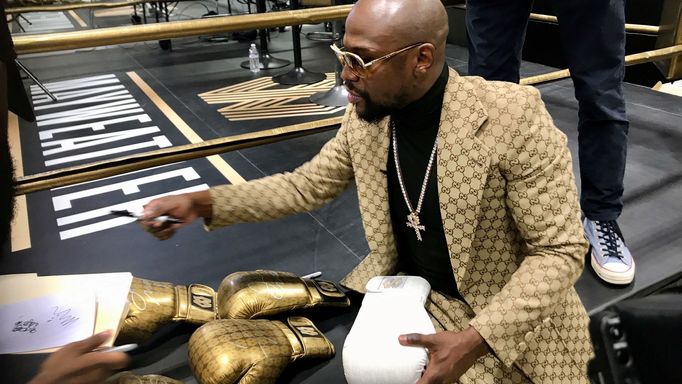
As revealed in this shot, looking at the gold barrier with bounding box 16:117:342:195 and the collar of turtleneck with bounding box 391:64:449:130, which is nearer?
the collar of turtleneck with bounding box 391:64:449:130

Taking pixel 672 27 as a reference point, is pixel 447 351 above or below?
below

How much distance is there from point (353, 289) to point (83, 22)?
26.7ft

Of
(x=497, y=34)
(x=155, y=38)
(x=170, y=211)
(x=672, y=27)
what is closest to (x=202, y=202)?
(x=170, y=211)

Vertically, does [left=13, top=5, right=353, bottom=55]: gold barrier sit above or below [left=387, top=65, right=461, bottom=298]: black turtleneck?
above

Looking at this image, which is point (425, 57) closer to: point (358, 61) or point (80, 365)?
point (358, 61)

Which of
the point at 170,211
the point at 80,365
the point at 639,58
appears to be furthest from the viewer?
the point at 639,58

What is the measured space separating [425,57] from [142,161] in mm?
997

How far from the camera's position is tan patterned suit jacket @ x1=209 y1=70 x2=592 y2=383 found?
1072 mm

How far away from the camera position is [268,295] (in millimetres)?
1481

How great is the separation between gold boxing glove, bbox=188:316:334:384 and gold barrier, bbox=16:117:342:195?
587 millimetres

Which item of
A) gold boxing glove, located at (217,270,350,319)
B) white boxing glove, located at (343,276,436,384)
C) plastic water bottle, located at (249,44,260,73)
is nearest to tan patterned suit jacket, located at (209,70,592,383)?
white boxing glove, located at (343,276,436,384)

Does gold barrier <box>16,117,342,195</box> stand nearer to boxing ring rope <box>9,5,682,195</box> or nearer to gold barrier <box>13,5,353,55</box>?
boxing ring rope <box>9,5,682,195</box>
